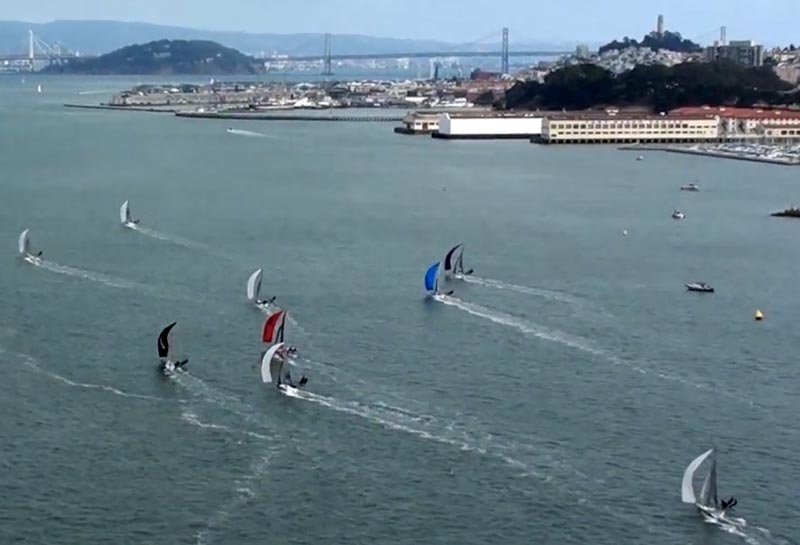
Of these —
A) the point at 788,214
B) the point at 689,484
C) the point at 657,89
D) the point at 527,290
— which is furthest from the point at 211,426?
the point at 657,89

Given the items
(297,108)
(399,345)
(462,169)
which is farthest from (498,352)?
(297,108)

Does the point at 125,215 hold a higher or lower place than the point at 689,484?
higher

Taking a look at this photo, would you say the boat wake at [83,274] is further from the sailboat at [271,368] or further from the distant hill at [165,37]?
the distant hill at [165,37]

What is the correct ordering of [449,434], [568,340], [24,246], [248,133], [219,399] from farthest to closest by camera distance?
[248,133]
[24,246]
[568,340]
[219,399]
[449,434]

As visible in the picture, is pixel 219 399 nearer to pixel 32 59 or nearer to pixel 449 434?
pixel 449 434

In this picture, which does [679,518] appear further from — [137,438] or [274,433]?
[137,438]

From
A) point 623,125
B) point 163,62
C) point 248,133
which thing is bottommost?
point 248,133

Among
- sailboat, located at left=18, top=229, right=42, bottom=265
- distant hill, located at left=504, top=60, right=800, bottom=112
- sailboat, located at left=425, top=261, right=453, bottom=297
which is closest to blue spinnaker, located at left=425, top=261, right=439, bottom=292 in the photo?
sailboat, located at left=425, top=261, right=453, bottom=297
